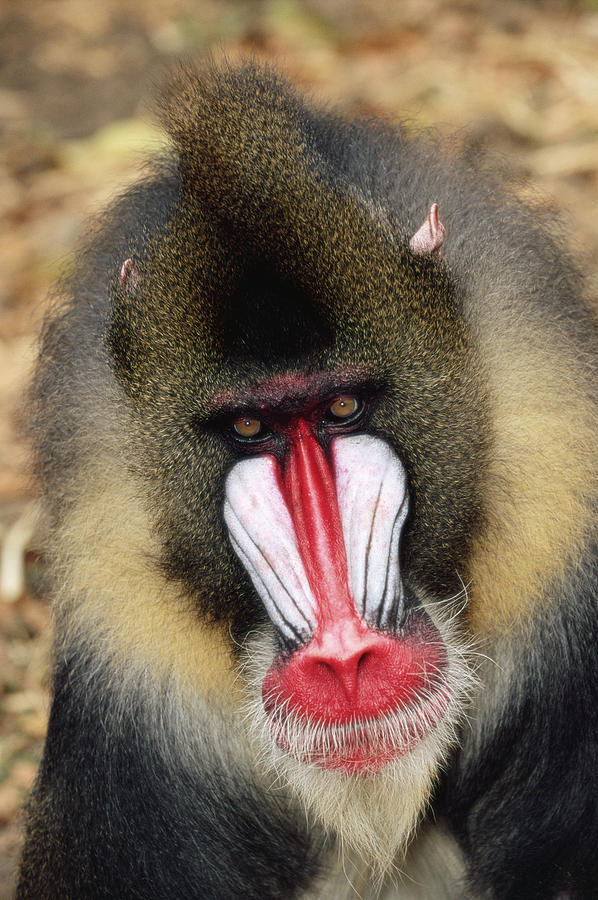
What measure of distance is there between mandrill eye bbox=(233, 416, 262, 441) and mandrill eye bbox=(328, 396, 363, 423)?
0.16m

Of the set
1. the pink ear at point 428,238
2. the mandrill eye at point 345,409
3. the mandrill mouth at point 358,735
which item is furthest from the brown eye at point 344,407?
the mandrill mouth at point 358,735

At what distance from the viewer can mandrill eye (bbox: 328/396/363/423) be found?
2584mm

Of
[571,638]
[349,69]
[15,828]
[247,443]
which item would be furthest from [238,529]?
[349,69]

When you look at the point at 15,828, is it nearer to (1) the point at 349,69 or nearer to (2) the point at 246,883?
(2) the point at 246,883

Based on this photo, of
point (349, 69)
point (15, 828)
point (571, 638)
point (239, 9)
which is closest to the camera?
point (571, 638)

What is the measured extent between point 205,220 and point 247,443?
484mm

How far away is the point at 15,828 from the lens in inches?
158

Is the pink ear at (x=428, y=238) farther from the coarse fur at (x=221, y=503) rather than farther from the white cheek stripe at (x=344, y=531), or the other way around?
the white cheek stripe at (x=344, y=531)

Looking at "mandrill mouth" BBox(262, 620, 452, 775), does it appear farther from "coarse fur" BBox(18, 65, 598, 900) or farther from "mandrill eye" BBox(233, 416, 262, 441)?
"mandrill eye" BBox(233, 416, 262, 441)

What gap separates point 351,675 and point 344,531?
30 cm

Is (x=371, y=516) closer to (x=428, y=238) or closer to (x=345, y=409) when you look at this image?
(x=345, y=409)

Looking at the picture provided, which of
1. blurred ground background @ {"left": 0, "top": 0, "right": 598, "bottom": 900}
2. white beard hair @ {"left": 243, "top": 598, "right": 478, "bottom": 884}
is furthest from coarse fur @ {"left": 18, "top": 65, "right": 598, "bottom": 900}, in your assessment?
blurred ground background @ {"left": 0, "top": 0, "right": 598, "bottom": 900}

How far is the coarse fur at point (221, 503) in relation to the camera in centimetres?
257

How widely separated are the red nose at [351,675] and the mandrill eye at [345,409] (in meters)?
0.45
